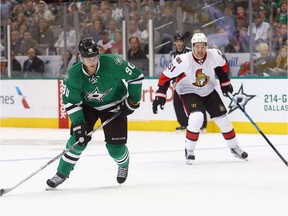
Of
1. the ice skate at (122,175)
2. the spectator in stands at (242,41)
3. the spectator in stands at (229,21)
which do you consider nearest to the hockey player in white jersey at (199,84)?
the ice skate at (122,175)

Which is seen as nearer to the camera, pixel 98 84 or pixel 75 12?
pixel 98 84

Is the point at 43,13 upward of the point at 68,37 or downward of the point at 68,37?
upward

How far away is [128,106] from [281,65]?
5274 millimetres

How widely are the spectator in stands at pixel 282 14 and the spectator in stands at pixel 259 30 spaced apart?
0.20m

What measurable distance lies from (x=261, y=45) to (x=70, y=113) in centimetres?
564

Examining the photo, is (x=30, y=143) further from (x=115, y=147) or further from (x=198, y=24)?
(x=115, y=147)

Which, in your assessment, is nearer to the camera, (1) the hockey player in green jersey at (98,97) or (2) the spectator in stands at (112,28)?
(1) the hockey player in green jersey at (98,97)

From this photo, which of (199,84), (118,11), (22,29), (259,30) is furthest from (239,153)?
(22,29)

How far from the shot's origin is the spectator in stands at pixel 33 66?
13.5 meters

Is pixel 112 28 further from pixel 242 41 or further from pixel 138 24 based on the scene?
pixel 242 41

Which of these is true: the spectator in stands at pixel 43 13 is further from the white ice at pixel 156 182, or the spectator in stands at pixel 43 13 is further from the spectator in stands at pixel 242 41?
the white ice at pixel 156 182

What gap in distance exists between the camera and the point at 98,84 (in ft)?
21.0

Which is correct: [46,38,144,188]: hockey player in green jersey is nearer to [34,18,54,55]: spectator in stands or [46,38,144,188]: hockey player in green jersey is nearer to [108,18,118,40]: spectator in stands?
[108,18,118,40]: spectator in stands

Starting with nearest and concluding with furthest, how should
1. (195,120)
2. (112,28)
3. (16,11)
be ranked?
(195,120) → (112,28) → (16,11)
